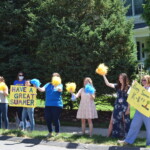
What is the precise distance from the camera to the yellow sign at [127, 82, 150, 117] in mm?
7961

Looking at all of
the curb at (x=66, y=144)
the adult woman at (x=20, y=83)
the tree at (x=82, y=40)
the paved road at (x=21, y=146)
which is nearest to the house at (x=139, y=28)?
the tree at (x=82, y=40)

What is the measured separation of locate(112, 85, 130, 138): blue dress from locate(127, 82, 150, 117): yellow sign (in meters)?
0.60

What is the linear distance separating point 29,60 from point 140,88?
6.37 m

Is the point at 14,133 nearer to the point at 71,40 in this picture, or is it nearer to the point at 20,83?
the point at 20,83

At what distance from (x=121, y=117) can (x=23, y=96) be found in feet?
9.90

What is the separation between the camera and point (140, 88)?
320 inches

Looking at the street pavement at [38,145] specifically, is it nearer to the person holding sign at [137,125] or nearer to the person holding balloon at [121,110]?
the person holding sign at [137,125]

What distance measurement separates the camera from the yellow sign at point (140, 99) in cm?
796

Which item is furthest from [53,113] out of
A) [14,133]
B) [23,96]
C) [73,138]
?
[14,133]

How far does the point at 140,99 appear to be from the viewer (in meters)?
8.12

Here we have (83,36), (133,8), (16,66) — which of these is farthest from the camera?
(133,8)

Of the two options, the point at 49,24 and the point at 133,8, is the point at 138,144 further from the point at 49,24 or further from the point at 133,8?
the point at 133,8

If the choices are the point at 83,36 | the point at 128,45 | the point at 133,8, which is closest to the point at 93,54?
the point at 83,36

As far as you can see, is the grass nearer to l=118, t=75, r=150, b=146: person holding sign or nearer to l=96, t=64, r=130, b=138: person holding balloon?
l=118, t=75, r=150, b=146: person holding sign
